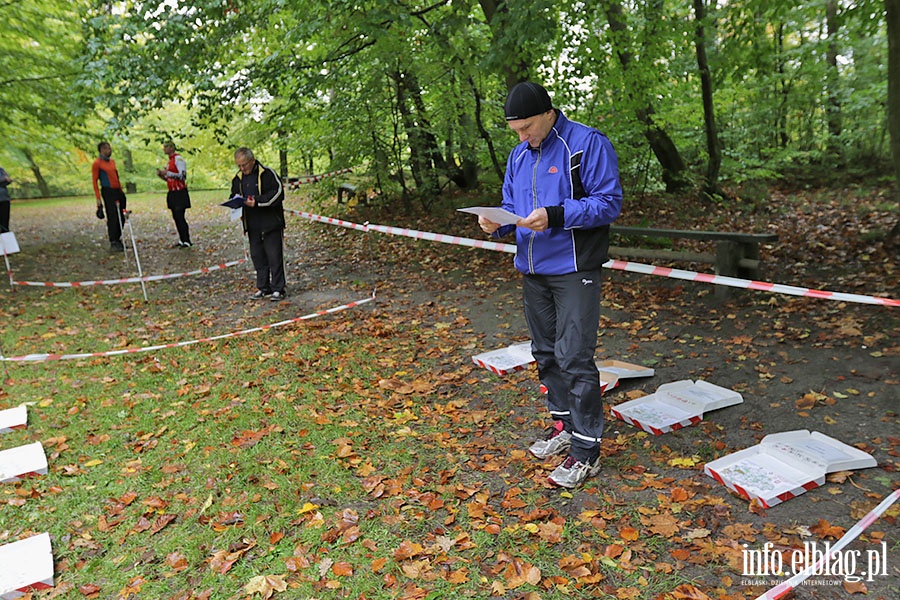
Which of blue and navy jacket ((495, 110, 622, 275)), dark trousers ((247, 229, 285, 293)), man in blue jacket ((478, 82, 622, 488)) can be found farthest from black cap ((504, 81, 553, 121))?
dark trousers ((247, 229, 285, 293))

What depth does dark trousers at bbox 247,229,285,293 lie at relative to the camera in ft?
26.1

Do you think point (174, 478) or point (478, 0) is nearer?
point (174, 478)

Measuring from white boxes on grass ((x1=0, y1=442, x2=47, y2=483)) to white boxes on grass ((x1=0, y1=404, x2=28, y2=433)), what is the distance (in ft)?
1.32

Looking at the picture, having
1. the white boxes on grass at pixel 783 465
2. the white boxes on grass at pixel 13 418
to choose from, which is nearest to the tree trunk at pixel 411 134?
the white boxes on grass at pixel 13 418

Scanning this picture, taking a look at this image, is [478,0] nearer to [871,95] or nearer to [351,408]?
[351,408]

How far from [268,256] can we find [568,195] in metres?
5.90

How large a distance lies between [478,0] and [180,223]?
7.86 m

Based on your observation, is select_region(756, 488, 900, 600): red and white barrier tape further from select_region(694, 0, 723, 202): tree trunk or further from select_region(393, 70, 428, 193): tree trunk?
select_region(393, 70, 428, 193): tree trunk

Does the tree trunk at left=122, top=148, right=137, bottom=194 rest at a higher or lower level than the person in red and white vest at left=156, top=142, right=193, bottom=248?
higher

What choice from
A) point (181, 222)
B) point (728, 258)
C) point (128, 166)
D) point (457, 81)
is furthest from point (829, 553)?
point (128, 166)

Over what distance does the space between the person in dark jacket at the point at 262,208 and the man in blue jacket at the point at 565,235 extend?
4.95 meters

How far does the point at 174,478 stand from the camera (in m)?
3.91

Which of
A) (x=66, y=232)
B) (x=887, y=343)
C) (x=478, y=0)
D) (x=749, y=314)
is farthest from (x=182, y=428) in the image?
(x=66, y=232)

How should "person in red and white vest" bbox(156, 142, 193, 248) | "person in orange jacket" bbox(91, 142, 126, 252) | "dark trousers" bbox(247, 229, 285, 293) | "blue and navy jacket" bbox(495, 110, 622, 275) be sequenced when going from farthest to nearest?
"person in red and white vest" bbox(156, 142, 193, 248) → "person in orange jacket" bbox(91, 142, 126, 252) → "dark trousers" bbox(247, 229, 285, 293) → "blue and navy jacket" bbox(495, 110, 622, 275)
